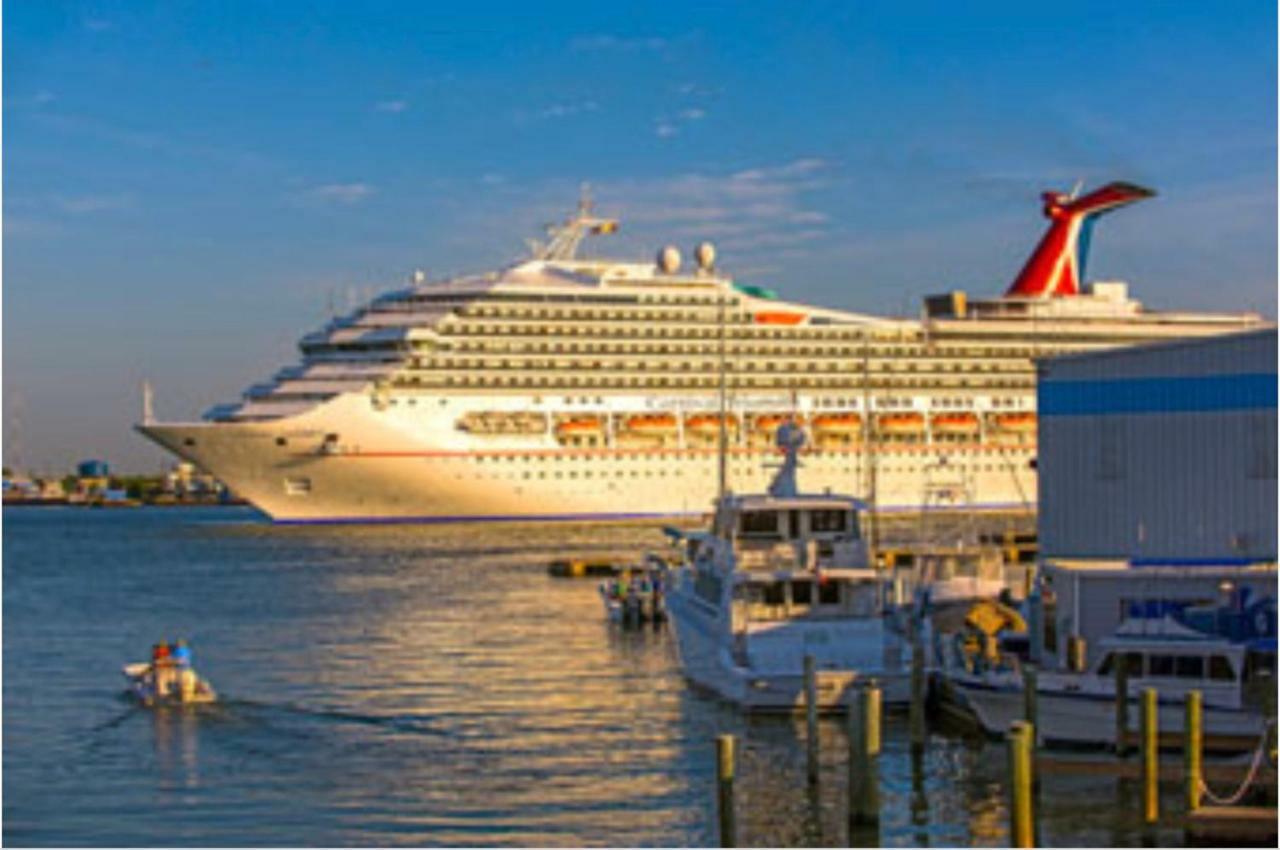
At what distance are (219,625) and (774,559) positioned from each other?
54.6 ft

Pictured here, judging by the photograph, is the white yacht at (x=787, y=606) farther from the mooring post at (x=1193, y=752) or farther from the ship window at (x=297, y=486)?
the ship window at (x=297, y=486)

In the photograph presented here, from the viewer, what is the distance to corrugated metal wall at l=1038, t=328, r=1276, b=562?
86.7 ft

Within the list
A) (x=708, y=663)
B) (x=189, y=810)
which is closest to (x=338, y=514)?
(x=708, y=663)

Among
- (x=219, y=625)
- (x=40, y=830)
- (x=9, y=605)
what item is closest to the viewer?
(x=40, y=830)

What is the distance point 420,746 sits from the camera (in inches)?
967

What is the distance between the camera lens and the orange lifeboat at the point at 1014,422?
282ft

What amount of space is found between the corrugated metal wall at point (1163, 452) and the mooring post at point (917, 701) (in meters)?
3.46

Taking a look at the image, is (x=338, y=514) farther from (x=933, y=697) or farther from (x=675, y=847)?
(x=675, y=847)

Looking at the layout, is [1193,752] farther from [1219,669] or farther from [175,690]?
[175,690]

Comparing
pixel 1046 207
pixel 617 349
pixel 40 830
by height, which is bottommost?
pixel 40 830

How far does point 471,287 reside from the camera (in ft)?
263

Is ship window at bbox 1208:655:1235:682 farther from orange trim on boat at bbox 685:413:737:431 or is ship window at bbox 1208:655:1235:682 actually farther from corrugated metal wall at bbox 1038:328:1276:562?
orange trim on boat at bbox 685:413:737:431

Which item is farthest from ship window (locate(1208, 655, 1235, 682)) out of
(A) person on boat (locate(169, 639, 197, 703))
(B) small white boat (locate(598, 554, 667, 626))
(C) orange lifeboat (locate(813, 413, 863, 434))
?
(C) orange lifeboat (locate(813, 413, 863, 434))

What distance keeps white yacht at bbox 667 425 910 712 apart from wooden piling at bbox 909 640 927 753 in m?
1.36
